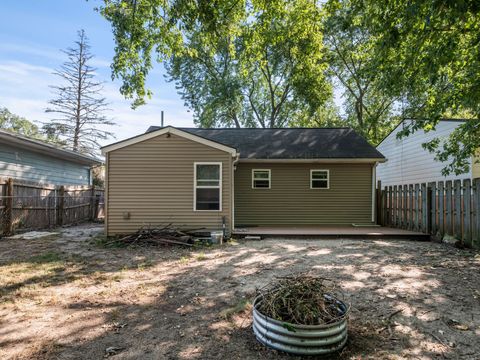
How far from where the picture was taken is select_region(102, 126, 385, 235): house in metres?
9.09

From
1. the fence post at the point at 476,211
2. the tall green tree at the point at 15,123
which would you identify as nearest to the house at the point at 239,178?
the fence post at the point at 476,211

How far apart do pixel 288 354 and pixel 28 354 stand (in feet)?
7.91

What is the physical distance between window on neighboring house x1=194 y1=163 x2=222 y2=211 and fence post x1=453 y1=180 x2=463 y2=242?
6132mm

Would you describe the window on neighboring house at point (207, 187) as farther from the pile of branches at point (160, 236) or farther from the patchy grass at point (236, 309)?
the patchy grass at point (236, 309)

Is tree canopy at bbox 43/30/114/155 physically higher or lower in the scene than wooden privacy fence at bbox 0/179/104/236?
higher

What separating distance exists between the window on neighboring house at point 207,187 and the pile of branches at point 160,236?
0.86 m

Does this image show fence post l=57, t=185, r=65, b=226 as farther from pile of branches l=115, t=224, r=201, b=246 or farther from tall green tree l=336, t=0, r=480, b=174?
tall green tree l=336, t=0, r=480, b=174

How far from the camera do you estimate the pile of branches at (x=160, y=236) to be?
27.5ft

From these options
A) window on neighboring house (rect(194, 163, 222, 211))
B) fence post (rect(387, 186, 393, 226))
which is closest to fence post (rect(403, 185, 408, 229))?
fence post (rect(387, 186, 393, 226))

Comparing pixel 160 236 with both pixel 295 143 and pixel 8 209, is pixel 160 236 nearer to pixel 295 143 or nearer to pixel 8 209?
pixel 8 209

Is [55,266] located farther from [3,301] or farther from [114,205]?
[114,205]

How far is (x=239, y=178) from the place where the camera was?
1202 cm

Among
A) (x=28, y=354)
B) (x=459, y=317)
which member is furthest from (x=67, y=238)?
(x=459, y=317)

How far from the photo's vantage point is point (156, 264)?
6414mm
